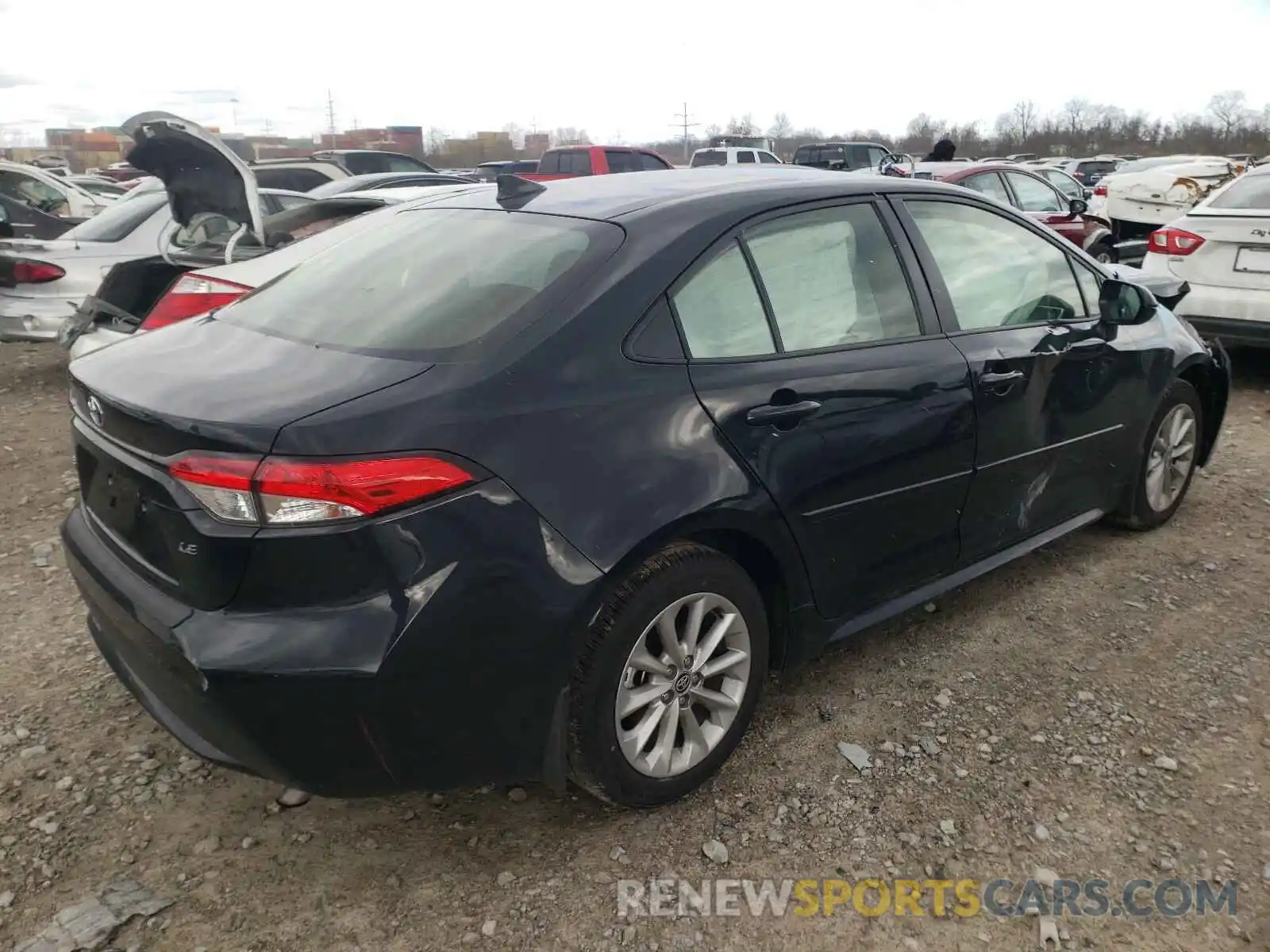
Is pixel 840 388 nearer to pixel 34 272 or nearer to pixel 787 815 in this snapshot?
pixel 787 815

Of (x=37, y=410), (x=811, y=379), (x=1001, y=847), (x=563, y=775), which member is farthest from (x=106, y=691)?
(x=37, y=410)

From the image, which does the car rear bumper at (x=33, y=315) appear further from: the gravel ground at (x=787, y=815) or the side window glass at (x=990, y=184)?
the side window glass at (x=990, y=184)

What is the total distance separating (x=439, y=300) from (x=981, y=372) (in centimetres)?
175

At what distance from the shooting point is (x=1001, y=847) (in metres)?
2.47

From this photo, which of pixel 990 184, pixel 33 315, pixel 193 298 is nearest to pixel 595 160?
pixel 990 184

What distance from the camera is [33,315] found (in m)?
A: 6.94

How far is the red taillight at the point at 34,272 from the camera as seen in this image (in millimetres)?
6938

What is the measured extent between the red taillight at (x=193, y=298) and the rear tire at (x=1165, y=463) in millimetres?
4052

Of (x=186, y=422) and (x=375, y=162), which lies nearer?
(x=186, y=422)

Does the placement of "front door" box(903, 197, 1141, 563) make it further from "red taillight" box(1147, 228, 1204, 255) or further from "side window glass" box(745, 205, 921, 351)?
"red taillight" box(1147, 228, 1204, 255)

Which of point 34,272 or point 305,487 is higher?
point 305,487

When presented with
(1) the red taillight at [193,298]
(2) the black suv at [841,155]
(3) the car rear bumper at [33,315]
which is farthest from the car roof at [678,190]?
(2) the black suv at [841,155]

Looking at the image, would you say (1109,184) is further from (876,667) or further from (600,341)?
(600,341)

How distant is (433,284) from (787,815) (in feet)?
5.55
